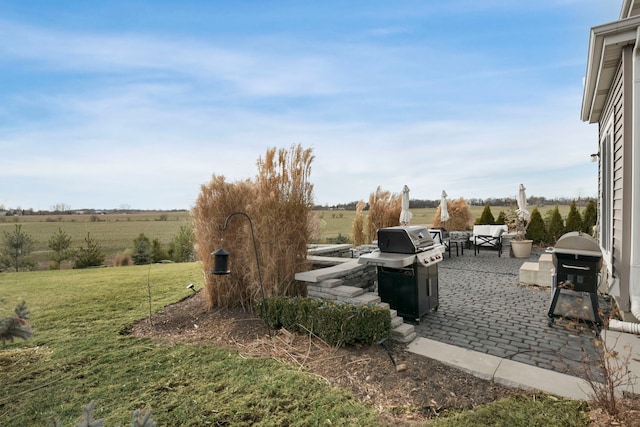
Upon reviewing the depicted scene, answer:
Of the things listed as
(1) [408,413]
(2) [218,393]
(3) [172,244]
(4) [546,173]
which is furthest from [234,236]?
(4) [546,173]

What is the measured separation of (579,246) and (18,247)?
16620 millimetres

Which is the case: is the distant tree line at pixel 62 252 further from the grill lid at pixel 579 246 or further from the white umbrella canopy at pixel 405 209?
the grill lid at pixel 579 246

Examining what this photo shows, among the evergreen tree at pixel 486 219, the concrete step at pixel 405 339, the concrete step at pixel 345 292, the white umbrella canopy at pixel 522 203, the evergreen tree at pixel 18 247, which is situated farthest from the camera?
the evergreen tree at pixel 486 219

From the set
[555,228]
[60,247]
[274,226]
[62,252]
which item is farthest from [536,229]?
[60,247]

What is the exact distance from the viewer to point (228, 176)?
5.07 metres

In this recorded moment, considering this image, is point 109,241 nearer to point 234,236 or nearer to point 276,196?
point 234,236

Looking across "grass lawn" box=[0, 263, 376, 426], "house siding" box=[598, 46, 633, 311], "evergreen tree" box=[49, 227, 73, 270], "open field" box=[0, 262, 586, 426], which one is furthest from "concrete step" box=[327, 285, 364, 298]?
"evergreen tree" box=[49, 227, 73, 270]

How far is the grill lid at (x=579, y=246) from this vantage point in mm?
3746

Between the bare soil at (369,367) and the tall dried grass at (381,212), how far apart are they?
7.60 metres

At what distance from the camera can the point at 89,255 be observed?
11422 millimetres

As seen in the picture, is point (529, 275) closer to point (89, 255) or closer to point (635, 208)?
point (635, 208)

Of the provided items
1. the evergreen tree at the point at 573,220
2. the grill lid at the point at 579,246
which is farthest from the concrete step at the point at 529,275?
the evergreen tree at the point at 573,220

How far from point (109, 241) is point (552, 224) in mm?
18900

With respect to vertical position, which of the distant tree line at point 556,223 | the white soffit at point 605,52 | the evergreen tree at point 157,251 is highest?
the white soffit at point 605,52
